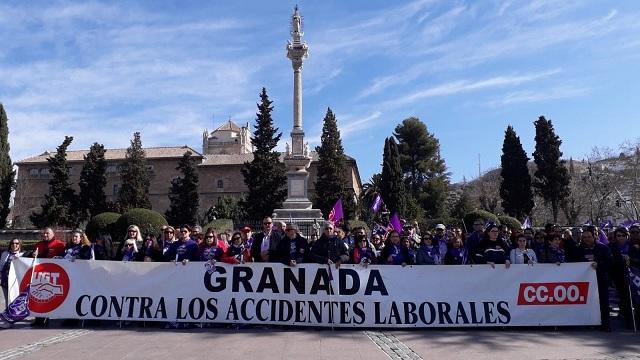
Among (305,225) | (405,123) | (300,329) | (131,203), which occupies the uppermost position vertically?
(405,123)

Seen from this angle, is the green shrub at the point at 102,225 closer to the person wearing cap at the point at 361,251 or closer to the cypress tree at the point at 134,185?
the cypress tree at the point at 134,185

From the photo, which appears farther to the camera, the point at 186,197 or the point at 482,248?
the point at 186,197

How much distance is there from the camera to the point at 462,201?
56.5m

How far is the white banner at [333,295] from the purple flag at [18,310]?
118 mm

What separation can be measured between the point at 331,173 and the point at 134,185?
20.0m

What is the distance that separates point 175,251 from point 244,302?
1.75 metres

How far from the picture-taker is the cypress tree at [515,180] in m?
45.6

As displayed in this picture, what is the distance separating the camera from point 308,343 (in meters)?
7.43

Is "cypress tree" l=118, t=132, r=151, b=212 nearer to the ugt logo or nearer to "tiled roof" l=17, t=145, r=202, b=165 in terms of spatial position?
"tiled roof" l=17, t=145, r=202, b=165

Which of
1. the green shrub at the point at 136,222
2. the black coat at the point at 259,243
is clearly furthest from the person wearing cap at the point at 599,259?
the green shrub at the point at 136,222

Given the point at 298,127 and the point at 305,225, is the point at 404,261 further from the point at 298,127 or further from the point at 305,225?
the point at 298,127

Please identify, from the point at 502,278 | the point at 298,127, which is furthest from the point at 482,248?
the point at 298,127

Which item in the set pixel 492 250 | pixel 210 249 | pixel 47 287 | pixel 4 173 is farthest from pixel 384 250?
pixel 4 173

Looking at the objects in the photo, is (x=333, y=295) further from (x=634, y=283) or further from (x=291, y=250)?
(x=634, y=283)
